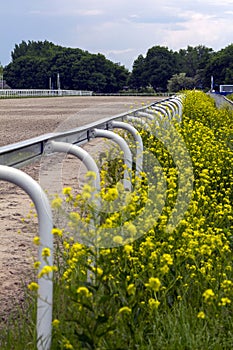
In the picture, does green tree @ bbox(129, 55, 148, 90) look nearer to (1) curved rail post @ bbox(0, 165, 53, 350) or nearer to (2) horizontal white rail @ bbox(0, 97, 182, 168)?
(2) horizontal white rail @ bbox(0, 97, 182, 168)

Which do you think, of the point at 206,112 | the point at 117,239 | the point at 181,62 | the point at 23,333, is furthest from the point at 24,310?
the point at 181,62

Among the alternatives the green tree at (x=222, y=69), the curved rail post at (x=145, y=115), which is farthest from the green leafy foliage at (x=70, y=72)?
the curved rail post at (x=145, y=115)

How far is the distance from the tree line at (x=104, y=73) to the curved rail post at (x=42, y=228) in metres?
108

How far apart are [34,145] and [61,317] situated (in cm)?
98

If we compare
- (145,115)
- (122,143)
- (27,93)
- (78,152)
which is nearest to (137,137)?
(122,143)

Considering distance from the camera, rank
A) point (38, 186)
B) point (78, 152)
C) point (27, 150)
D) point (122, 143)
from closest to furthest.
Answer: point (38, 186) < point (78, 152) < point (27, 150) < point (122, 143)

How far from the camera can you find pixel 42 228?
289 centimetres

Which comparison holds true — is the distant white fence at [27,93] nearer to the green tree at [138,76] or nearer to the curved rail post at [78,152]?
the curved rail post at [78,152]

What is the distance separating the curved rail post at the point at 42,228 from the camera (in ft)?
9.41

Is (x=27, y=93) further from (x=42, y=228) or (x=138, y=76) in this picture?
(x=138, y=76)

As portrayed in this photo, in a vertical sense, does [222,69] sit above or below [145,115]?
above

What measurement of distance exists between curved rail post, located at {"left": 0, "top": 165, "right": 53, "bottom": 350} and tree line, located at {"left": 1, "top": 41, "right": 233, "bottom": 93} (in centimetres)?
10822

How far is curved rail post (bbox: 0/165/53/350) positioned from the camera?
2867 millimetres

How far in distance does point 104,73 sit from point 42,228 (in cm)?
12081
